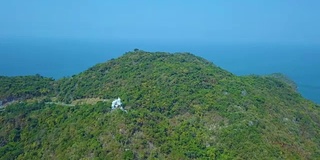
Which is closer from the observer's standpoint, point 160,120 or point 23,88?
point 160,120

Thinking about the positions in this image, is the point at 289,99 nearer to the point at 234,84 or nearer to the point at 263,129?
the point at 234,84

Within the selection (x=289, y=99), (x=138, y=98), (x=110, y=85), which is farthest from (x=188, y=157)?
(x=289, y=99)

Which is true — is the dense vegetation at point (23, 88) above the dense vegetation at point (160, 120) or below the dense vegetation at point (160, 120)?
below

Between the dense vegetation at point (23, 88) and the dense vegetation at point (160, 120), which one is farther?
the dense vegetation at point (23, 88)

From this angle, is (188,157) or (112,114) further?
(112,114)

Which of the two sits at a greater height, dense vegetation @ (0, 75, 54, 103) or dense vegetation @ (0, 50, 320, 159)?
dense vegetation @ (0, 50, 320, 159)

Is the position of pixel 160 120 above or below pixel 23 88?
above

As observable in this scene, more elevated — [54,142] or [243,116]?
[243,116]

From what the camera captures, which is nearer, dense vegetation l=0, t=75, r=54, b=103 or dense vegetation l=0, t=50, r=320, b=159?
dense vegetation l=0, t=50, r=320, b=159
